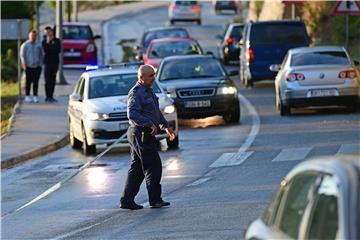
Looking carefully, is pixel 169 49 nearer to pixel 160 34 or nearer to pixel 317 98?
pixel 160 34

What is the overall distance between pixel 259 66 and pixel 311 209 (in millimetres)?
26964

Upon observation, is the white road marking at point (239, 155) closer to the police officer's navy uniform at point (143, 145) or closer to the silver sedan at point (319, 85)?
the silver sedan at point (319, 85)

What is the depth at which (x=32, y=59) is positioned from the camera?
2905 cm

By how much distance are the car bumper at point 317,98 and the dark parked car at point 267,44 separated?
784cm

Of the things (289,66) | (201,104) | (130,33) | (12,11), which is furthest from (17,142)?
(130,33)

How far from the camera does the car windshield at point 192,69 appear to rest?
24.5 metres

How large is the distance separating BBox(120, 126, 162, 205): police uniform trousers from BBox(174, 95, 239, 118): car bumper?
34.8 feet

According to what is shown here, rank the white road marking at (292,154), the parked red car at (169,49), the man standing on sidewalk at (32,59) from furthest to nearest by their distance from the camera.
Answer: the parked red car at (169,49)
the man standing on sidewalk at (32,59)
the white road marking at (292,154)

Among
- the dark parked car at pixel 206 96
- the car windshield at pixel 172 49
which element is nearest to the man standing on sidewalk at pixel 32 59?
the car windshield at pixel 172 49

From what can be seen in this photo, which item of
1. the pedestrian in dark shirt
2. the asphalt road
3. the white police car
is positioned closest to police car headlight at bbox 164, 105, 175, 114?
the white police car

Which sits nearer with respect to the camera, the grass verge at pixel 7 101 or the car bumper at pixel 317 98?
the car bumper at pixel 317 98

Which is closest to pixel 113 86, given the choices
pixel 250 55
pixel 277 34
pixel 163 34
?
pixel 250 55

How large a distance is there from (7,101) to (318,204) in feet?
93.3

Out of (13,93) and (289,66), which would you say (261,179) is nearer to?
(289,66)
